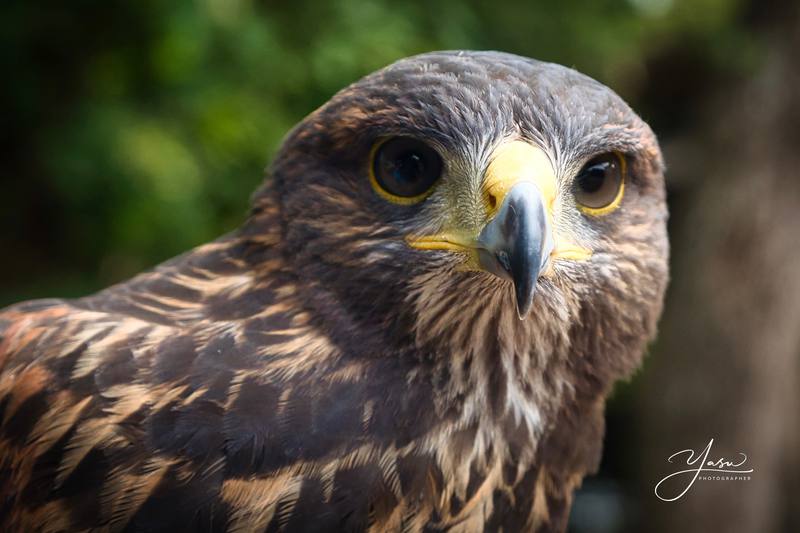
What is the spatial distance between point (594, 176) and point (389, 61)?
1.99 meters

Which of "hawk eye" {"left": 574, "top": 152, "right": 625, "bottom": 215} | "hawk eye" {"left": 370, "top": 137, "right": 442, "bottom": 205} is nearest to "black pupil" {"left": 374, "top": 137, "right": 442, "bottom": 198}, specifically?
"hawk eye" {"left": 370, "top": 137, "right": 442, "bottom": 205}

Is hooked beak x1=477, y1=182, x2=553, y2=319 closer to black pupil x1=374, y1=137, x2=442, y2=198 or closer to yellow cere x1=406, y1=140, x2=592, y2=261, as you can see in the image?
yellow cere x1=406, y1=140, x2=592, y2=261

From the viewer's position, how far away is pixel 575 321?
198cm

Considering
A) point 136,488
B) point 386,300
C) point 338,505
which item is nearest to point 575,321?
point 386,300

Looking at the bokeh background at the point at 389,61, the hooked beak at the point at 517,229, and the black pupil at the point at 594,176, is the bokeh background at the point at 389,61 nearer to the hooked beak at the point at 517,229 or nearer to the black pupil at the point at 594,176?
the black pupil at the point at 594,176

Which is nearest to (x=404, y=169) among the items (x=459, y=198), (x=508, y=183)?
(x=459, y=198)

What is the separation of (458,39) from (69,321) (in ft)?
8.88

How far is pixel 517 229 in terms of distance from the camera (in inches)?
66.2

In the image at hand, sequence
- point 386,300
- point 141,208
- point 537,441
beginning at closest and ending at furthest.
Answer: point 386,300, point 537,441, point 141,208

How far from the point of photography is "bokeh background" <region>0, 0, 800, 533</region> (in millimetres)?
3914

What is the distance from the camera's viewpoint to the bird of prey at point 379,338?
1.76 meters

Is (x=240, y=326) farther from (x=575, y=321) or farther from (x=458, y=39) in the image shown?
(x=458, y=39)

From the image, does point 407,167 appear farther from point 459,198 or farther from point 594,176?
point 594,176

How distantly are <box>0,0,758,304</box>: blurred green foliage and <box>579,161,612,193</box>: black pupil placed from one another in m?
2.01
